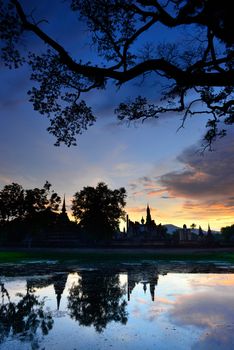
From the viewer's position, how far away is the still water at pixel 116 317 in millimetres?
5522

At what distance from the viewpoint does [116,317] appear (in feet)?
23.6

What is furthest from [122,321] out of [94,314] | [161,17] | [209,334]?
[161,17]

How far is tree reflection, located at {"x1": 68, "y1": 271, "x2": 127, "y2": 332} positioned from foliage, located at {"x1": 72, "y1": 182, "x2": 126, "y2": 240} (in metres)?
56.8

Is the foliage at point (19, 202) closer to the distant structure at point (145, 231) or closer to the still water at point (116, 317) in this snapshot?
the distant structure at point (145, 231)

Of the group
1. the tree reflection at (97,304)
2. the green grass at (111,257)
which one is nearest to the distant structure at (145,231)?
the green grass at (111,257)

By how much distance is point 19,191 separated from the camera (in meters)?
65.9

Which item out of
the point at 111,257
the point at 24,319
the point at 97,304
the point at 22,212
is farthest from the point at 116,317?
the point at 22,212

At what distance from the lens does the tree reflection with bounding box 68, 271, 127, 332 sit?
275 inches

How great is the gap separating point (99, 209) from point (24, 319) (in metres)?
64.3

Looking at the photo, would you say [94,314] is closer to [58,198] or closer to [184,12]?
[184,12]

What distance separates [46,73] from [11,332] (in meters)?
7.55

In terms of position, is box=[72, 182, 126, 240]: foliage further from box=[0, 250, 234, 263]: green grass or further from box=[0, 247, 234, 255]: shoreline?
box=[0, 250, 234, 263]: green grass

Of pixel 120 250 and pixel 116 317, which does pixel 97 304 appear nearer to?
pixel 116 317

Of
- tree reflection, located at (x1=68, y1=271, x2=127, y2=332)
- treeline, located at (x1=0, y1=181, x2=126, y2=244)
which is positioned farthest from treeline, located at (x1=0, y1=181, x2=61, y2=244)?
tree reflection, located at (x1=68, y1=271, x2=127, y2=332)
